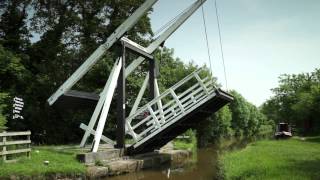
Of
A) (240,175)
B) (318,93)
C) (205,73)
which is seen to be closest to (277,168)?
(240,175)

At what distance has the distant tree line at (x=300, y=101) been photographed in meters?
45.7

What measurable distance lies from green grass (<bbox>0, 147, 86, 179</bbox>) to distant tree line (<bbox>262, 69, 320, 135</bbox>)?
3407 cm

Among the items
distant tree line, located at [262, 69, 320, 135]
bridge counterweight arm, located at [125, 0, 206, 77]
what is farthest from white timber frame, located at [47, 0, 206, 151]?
distant tree line, located at [262, 69, 320, 135]

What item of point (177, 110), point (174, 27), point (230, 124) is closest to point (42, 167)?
point (177, 110)

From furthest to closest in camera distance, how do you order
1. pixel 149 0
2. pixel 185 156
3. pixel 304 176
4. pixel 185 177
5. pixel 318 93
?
pixel 318 93 → pixel 185 156 → pixel 149 0 → pixel 185 177 → pixel 304 176

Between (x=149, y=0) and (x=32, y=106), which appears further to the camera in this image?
(x=32, y=106)

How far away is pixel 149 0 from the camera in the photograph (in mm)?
17484

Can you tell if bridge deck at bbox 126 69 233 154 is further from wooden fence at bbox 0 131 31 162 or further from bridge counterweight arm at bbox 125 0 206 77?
wooden fence at bbox 0 131 31 162

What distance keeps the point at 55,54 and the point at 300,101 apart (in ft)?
114

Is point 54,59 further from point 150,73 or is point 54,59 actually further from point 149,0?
point 149,0

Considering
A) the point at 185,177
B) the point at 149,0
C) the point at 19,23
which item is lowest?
the point at 185,177

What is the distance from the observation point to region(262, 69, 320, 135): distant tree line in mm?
45719

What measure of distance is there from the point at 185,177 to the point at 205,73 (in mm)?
23785

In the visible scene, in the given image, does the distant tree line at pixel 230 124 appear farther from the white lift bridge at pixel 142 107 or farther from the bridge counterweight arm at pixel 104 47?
the bridge counterweight arm at pixel 104 47
